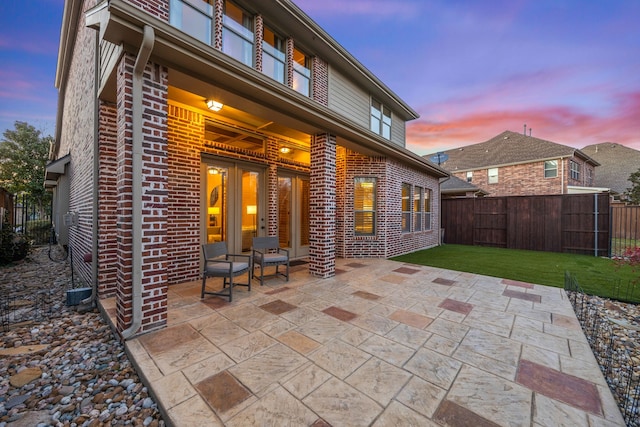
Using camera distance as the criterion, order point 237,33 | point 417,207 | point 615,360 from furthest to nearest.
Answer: point 417,207
point 237,33
point 615,360

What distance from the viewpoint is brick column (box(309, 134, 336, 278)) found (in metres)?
5.12

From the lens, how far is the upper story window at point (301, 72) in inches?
236

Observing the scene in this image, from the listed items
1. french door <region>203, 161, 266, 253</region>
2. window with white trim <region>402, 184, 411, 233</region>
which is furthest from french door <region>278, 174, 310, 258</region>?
window with white trim <region>402, 184, 411, 233</region>

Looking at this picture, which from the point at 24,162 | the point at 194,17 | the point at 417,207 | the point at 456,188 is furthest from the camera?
the point at 24,162

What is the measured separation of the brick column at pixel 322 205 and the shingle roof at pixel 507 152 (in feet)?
58.0

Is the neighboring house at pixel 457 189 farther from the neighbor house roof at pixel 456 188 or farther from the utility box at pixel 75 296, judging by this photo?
the utility box at pixel 75 296

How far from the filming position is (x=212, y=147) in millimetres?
4941

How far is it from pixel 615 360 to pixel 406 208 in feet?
20.9

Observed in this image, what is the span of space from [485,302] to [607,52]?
33.7 ft

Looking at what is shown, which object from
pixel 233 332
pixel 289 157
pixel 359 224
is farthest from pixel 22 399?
pixel 359 224

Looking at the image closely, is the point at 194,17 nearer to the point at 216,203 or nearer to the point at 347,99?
the point at 216,203

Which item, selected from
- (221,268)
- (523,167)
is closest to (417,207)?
(221,268)

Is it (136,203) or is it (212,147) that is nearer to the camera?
(136,203)

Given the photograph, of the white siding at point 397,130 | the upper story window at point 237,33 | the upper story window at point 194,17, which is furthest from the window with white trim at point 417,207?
the upper story window at point 194,17
